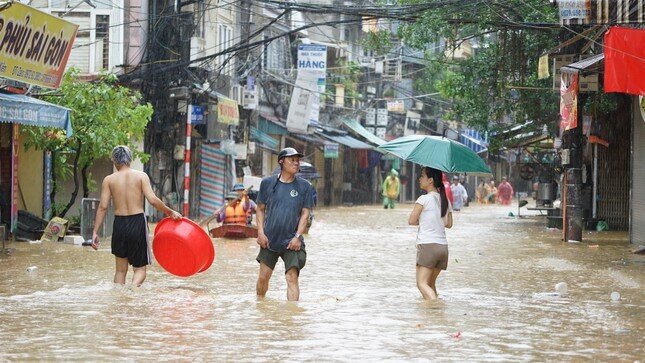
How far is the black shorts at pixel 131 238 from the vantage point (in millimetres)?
12125

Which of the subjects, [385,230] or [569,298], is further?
[385,230]

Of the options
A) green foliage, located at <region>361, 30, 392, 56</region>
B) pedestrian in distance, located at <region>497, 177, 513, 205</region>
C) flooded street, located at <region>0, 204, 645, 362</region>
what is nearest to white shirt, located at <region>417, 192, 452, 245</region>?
flooded street, located at <region>0, 204, 645, 362</region>

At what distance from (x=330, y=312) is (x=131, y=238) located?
240 centimetres

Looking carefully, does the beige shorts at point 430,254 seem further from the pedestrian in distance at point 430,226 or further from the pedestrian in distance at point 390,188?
the pedestrian in distance at point 390,188

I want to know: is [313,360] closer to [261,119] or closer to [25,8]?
[25,8]

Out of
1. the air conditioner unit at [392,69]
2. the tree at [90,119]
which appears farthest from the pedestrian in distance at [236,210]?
the air conditioner unit at [392,69]

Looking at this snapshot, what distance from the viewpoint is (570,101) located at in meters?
22.0

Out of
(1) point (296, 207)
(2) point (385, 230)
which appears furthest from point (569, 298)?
(2) point (385, 230)

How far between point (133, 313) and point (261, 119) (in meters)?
32.7

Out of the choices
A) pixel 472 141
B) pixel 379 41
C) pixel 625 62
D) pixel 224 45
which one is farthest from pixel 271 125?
pixel 625 62

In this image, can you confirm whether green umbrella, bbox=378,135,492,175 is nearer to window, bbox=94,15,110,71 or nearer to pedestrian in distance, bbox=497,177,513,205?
window, bbox=94,15,110,71

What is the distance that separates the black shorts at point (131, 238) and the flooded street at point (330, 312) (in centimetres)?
40

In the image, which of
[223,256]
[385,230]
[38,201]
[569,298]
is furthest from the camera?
[385,230]

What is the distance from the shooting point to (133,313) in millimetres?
10648
